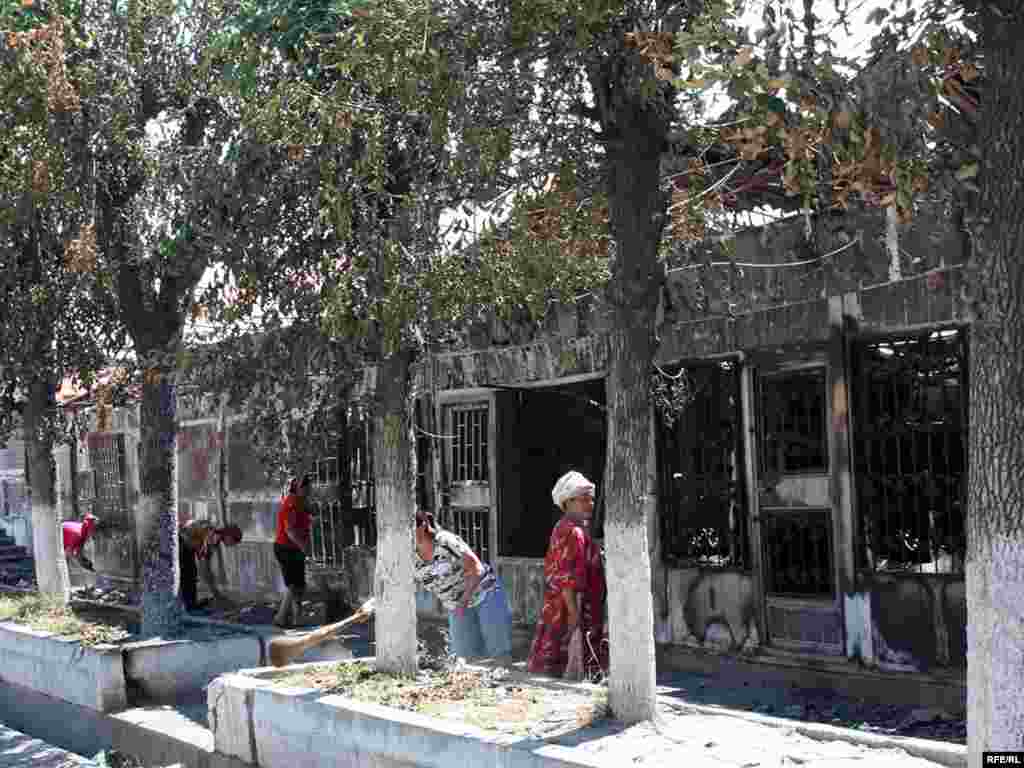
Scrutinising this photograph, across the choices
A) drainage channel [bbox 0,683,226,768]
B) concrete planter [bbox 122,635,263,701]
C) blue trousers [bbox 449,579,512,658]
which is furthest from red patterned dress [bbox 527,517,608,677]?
concrete planter [bbox 122,635,263,701]

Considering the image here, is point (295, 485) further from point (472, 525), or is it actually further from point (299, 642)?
point (299, 642)

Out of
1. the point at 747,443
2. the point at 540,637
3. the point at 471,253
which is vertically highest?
the point at 471,253

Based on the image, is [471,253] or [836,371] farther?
[836,371]

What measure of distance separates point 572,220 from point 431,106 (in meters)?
1.16

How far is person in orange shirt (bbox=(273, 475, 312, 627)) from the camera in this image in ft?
44.3

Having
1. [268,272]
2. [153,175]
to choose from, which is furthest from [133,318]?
[268,272]

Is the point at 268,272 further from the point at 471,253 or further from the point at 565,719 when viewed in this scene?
the point at 565,719

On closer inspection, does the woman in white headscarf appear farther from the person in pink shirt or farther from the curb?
the person in pink shirt

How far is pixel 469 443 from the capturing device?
13.3m

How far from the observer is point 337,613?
14.0 metres

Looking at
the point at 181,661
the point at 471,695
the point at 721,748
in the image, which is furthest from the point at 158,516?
the point at 721,748

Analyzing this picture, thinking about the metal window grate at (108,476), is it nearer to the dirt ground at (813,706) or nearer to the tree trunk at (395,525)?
the dirt ground at (813,706)

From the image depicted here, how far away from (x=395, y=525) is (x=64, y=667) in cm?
453

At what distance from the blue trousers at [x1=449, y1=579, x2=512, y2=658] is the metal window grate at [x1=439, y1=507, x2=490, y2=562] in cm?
381
